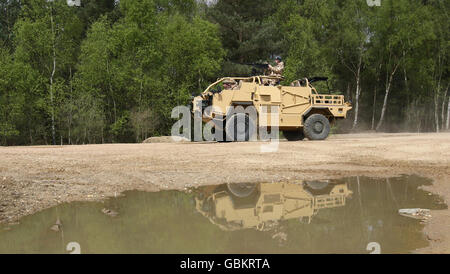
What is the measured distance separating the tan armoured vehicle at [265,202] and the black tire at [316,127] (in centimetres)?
921

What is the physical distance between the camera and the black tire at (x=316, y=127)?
53.5ft

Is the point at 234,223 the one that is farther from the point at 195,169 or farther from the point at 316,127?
the point at 316,127

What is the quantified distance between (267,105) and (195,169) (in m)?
7.90

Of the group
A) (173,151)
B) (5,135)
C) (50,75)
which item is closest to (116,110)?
→ (50,75)

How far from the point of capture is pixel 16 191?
5.92 metres

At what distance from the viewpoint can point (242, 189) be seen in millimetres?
6695

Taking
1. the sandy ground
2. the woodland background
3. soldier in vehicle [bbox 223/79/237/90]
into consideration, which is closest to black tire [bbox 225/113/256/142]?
soldier in vehicle [bbox 223/79/237/90]

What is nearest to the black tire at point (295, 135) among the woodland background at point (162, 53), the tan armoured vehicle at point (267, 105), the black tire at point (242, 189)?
the tan armoured vehicle at point (267, 105)

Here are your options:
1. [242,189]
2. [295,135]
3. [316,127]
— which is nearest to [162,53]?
[295,135]

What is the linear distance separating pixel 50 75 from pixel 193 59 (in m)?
8.68

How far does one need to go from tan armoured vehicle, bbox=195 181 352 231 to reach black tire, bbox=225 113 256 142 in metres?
8.07

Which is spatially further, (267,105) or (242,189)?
(267,105)

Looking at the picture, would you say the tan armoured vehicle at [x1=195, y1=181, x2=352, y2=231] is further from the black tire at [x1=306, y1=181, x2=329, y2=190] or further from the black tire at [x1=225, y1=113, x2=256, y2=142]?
the black tire at [x1=225, y1=113, x2=256, y2=142]

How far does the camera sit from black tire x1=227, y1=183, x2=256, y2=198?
6.34m
